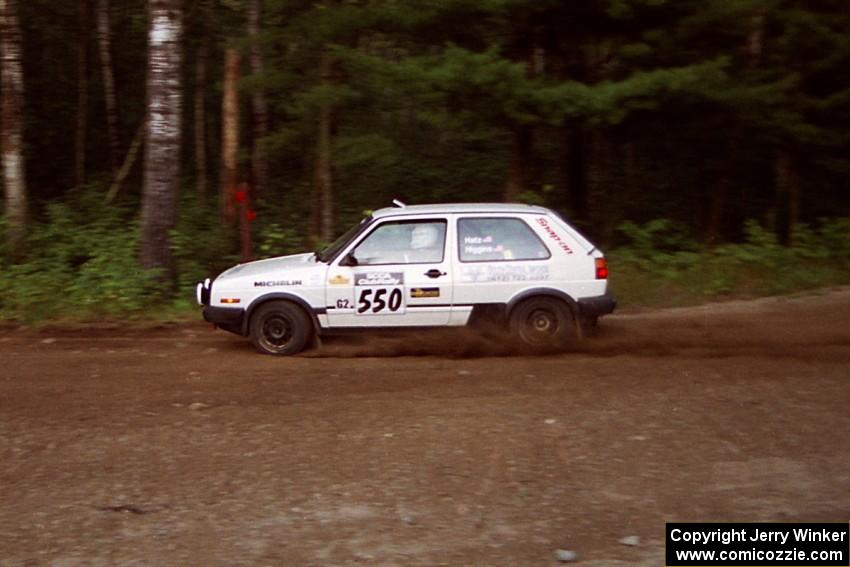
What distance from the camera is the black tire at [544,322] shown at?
1034 cm

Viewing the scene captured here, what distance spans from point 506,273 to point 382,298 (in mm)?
1384

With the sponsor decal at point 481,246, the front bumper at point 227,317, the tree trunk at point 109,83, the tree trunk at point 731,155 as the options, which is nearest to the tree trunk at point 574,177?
the tree trunk at point 731,155

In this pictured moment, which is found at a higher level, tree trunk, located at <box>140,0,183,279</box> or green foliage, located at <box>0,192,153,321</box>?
tree trunk, located at <box>140,0,183,279</box>

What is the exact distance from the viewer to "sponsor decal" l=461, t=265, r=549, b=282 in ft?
33.9

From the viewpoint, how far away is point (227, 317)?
Answer: 1046 centimetres

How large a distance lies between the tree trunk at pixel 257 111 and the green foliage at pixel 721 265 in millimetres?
6914

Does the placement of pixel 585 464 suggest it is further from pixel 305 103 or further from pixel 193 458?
pixel 305 103

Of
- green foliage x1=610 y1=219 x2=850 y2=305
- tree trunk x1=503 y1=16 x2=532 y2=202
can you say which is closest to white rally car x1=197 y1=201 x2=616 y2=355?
green foliage x1=610 y1=219 x2=850 y2=305

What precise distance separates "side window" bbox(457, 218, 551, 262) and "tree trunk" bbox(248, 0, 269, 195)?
7013mm

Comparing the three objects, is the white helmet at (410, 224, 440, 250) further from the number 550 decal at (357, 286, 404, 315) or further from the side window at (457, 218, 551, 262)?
the number 550 decal at (357, 286, 404, 315)

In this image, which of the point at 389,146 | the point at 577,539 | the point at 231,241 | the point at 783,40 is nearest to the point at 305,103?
the point at 389,146

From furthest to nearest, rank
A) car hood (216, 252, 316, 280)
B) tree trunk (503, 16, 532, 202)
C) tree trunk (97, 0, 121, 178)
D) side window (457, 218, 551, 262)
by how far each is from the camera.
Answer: tree trunk (97, 0, 121, 178) < tree trunk (503, 16, 532, 202) < car hood (216, 252, 316, 280) < side window (457, 218, 551, 262)

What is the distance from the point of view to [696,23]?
14.5 metres

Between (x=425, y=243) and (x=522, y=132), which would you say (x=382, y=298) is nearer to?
(x=425, y=243)
